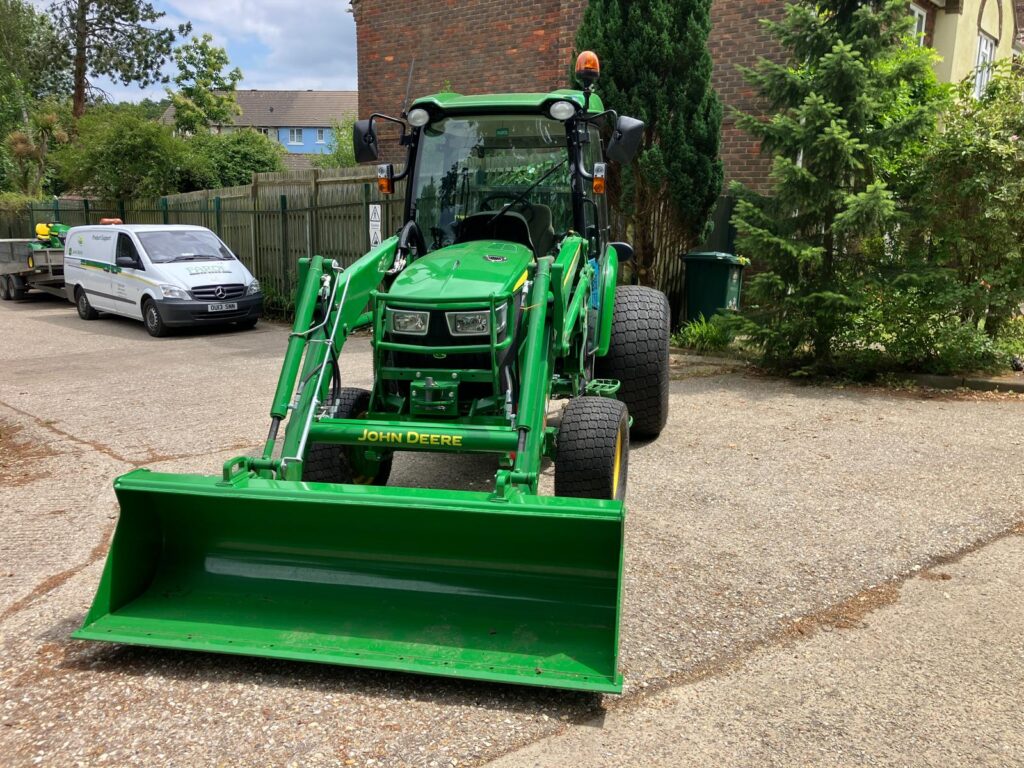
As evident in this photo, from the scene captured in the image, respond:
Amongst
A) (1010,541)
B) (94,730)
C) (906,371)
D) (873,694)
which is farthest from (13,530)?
(906,371)

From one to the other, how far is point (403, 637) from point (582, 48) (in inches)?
371

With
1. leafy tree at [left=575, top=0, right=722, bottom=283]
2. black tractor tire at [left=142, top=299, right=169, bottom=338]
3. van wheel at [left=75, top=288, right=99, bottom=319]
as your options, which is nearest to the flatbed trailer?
van wheel at [left=75, top=288, right=99, bottom=319]

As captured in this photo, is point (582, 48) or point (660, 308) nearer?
point (660, 308)

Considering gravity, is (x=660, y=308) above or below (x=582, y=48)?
below

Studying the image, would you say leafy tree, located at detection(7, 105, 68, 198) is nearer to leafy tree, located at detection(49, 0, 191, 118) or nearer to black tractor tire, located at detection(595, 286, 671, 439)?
leafy tree, located at detection(49, 0, 191, 118)

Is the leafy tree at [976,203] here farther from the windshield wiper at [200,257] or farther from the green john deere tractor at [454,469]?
the windshield wiper at [200,257]

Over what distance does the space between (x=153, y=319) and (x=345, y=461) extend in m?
9.84

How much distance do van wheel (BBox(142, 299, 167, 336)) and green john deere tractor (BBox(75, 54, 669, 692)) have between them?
28.2ft

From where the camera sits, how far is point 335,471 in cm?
471

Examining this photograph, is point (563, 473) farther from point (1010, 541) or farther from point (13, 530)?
point (13, 530)

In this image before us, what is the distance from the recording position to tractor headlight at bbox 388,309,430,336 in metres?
4.50

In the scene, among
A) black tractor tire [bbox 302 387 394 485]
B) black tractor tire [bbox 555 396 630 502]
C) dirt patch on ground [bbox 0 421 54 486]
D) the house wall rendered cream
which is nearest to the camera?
black tractor tire [bbox 555 396 630 502]

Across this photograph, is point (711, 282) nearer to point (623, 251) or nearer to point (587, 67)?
point (623, 251)

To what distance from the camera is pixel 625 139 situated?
5.07 meters
